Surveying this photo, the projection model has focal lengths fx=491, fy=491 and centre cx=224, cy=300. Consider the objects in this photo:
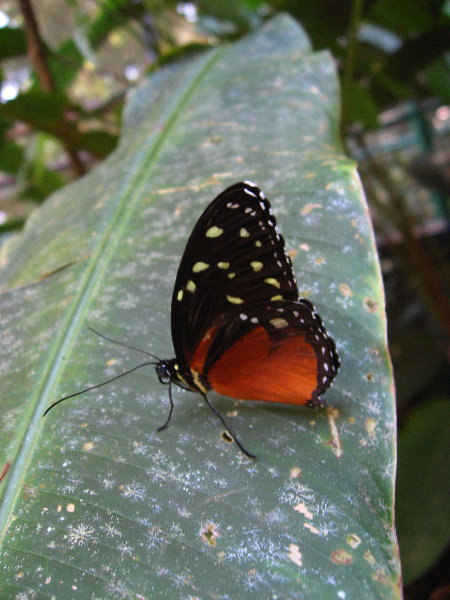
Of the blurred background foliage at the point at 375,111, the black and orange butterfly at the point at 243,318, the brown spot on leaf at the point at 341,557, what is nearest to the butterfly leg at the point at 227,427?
the black and orange butterfly at the point at 243,318

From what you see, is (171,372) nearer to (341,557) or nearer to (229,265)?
(229,265)

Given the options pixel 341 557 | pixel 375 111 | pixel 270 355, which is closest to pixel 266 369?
pixel 270 355

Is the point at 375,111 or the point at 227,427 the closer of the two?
the point at 227,427

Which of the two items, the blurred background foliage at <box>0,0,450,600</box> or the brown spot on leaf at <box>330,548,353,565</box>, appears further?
the blurred background foliage at <box>0,0,450,600</box>

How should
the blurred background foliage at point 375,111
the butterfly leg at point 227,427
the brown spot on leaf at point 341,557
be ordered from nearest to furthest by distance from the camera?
the brown spot on leaf at point 341,557 → the butterfly leg at point 227,427 → the blurred background foliage at point 375,111

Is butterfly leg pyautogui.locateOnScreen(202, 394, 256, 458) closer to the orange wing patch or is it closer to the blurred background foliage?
the orange wing patch

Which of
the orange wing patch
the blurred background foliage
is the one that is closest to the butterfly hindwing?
the orange wing patch

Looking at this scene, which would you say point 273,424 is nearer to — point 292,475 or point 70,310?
point 292,475

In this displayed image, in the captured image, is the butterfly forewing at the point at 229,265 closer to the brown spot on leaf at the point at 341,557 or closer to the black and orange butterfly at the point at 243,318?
the black and orange butterfly at the point at 243,318
